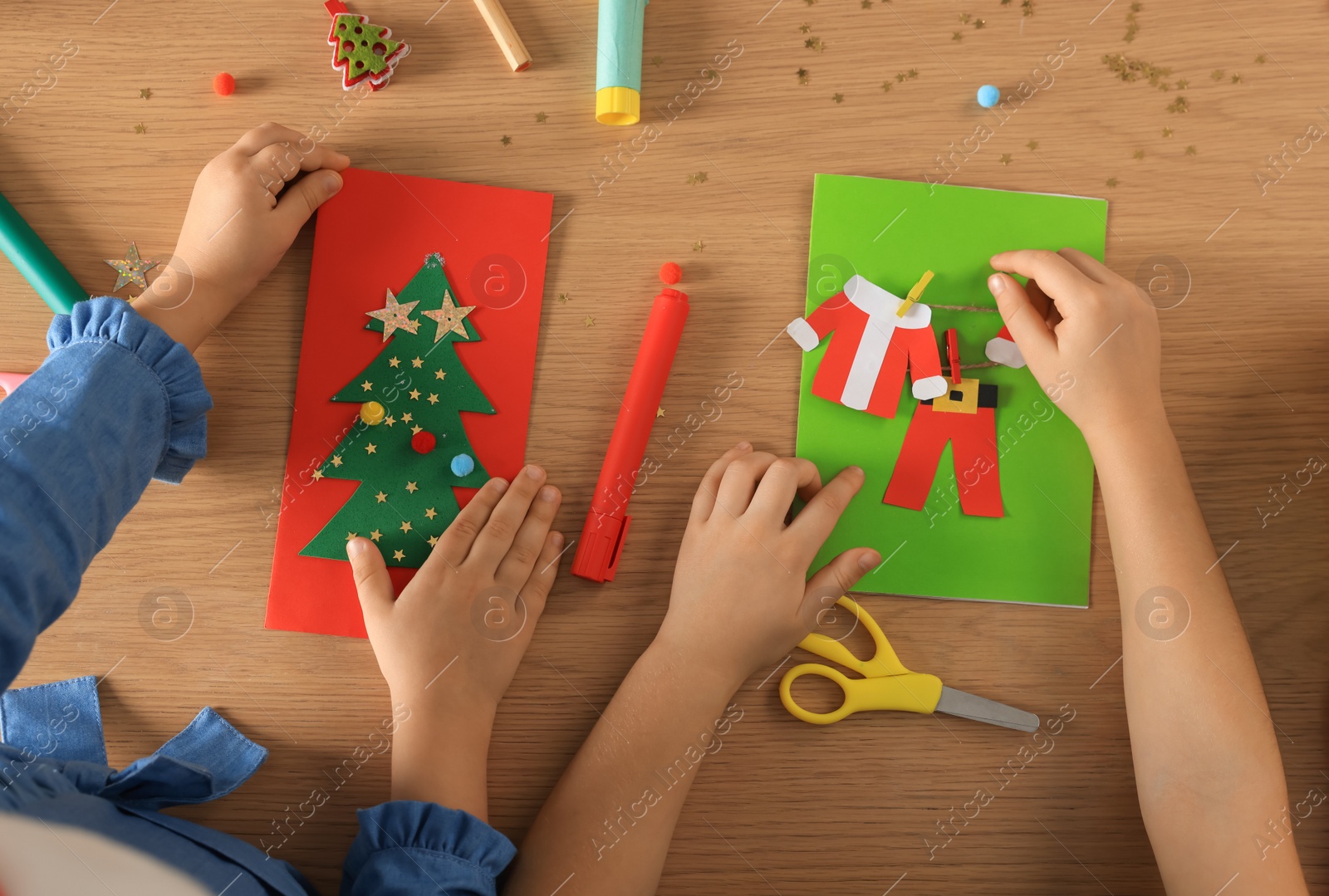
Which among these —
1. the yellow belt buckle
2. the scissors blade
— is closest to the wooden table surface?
the scissors blade

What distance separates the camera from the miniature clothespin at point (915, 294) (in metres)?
0.80

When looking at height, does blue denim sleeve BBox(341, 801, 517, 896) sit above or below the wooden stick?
below

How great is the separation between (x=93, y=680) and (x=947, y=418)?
83cm

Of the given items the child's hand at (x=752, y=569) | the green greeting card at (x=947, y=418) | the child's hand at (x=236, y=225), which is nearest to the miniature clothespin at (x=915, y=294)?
the green greeting card at (x=947, y=418)

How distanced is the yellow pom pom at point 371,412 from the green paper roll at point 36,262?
0.28 m

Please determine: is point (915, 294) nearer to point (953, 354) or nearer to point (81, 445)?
point (953, 354)

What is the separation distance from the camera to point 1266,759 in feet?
2.44

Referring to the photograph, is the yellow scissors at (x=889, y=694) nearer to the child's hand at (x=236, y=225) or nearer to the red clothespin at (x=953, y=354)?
the red clothespin at (x=953, y=354)

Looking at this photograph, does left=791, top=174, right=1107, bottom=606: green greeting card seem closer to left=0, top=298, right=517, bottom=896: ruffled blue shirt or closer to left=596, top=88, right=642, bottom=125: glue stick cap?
left=596, top=88, right=642, bottom=125: glue stick cap

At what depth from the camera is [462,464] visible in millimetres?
775

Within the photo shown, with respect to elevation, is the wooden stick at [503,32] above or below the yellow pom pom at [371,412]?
above

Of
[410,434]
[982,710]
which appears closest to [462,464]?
[410,434]

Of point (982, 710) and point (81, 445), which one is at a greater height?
point (81, 445)

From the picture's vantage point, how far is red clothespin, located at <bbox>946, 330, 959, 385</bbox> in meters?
0.81
